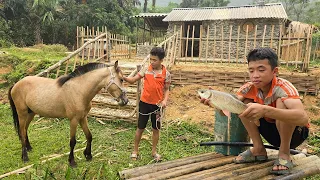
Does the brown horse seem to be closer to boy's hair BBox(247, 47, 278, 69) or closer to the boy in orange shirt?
the boy in orange shirt

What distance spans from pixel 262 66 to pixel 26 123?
13.9 feet

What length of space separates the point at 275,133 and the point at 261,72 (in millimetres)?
698

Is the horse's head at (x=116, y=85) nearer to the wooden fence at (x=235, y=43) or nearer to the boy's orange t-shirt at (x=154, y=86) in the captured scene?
the boy's orange t-shirt at (x=154, y=86)

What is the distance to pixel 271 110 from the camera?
2049 millimetres

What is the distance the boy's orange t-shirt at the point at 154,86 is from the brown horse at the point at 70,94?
0.36 m

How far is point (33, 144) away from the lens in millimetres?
5180

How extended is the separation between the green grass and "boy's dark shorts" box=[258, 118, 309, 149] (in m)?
2.02

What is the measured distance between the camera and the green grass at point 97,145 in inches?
163

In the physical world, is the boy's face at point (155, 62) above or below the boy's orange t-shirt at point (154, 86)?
above

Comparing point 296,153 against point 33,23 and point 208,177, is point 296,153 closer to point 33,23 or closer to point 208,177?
point 208,177

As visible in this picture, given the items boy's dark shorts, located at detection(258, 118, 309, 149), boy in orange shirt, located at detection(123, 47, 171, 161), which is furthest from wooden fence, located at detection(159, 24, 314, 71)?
boy's dark shorts, located at detection(258, 118, 309, 149)

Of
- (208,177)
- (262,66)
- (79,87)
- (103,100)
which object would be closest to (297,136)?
(262,66)

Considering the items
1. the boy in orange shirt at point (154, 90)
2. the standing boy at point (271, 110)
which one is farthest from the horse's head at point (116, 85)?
the standing boy at point (271, 110)

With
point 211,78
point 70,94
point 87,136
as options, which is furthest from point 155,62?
point 211,78
